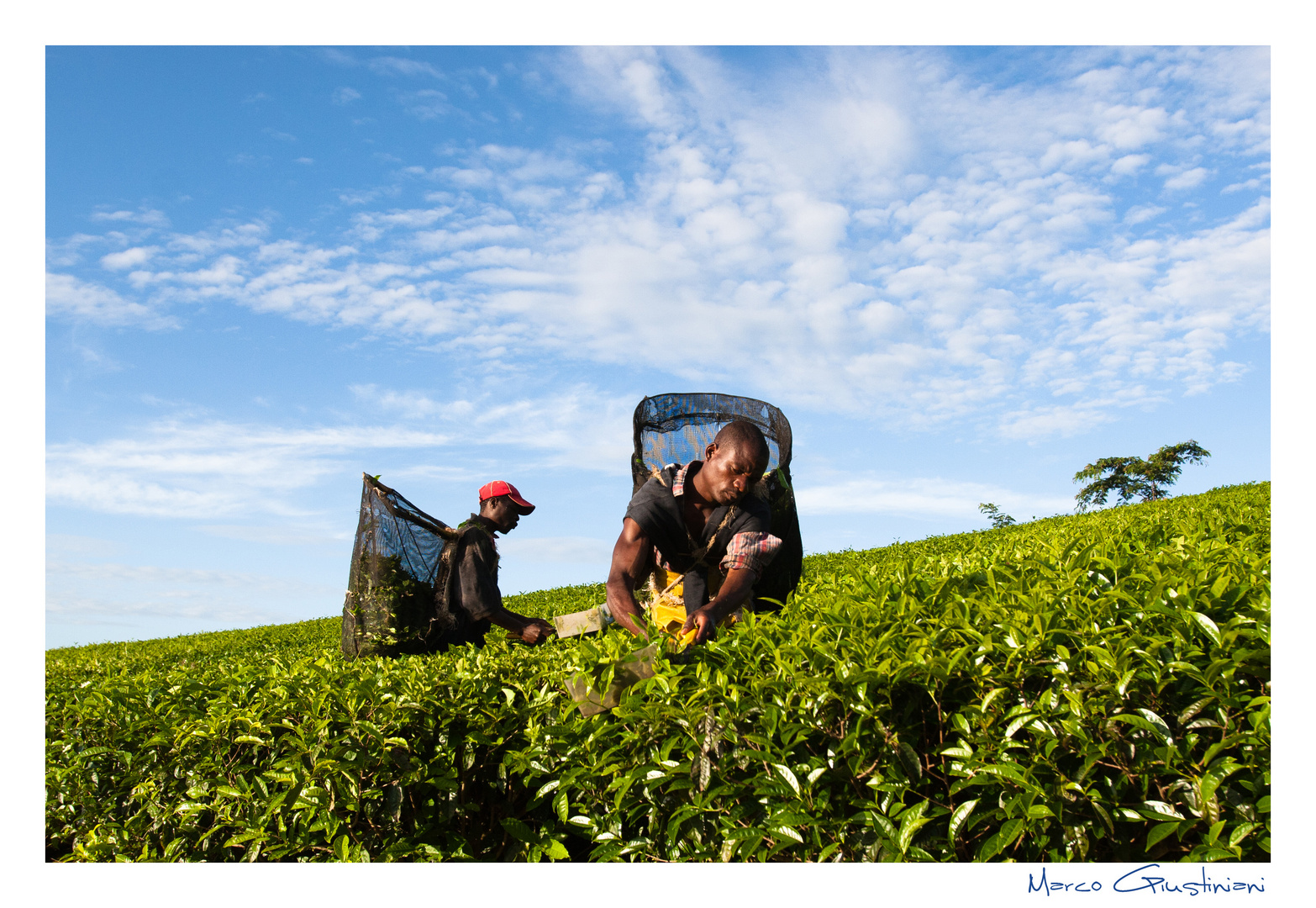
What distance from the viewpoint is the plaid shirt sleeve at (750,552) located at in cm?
365

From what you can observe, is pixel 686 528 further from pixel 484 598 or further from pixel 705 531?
pixel 484 598

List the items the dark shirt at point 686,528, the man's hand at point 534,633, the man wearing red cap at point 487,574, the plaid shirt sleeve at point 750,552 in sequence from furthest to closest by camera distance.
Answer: the man wearing red cap at point 487,574 < the man's hand at point 534,633 < the dark shirt at point 686,528 < the plaid shirt sleeve at point 750,552

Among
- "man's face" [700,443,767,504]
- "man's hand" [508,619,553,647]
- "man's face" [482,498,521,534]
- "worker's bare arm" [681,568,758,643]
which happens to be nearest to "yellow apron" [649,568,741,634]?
"worker's bare arm" [681,568,758,643]

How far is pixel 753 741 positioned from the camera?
250 cm

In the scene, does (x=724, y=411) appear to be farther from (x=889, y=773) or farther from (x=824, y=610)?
(x=889, y=773)

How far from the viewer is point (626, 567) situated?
375 cm

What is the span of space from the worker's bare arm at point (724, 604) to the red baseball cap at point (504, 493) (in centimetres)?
215

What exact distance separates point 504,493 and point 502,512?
14 cm

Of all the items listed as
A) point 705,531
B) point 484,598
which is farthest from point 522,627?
point 705,531

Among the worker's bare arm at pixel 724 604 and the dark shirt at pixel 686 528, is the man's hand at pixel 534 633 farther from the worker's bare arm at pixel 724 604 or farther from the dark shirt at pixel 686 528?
the worker's bare arm at pixel 724 604
